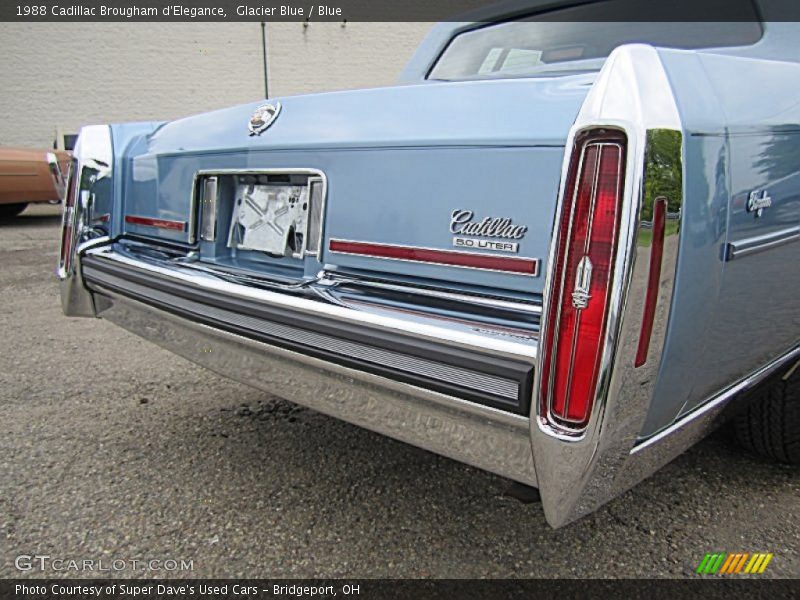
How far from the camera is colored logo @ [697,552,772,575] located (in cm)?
181

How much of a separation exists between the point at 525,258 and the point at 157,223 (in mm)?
1580

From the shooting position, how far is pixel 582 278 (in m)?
1.24

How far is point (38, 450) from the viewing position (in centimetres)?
245

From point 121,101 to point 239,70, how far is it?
263cm

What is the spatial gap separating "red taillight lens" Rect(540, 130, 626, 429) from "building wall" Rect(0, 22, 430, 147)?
13.2 meters

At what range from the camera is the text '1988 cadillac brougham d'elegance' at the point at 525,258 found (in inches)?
48.2

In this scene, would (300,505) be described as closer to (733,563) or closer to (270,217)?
(270,217)

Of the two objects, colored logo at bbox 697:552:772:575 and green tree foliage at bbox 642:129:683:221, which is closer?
green tree foliage at bbox 642:129:683:221

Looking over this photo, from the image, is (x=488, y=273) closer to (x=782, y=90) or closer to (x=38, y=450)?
(x=782, y=90)

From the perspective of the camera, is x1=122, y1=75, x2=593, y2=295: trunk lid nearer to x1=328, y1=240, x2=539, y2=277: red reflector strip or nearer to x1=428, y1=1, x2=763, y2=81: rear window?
x1=328, y1=240, x2=539, y2=277: red reflector strip

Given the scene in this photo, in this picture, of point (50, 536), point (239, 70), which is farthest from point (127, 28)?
point (50, 536)

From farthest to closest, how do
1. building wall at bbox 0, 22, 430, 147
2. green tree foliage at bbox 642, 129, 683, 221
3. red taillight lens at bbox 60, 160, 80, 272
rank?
building wall at bbox 0, 22, 430, 147 → red taillight lens at bbox 60, 160, 80, 272 → green tree foliage at bbox 642, 129, 683, 221

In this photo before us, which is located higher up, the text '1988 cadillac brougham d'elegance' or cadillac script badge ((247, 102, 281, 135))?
cadillac script badge ((247, 102, 281, 135))

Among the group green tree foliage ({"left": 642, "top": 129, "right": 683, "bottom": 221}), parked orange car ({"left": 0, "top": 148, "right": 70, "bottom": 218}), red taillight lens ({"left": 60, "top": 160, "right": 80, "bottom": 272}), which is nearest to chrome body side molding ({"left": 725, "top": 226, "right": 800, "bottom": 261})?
green tree foliage ({"left": 642, "top": 129, "right": 683, "bottom": 221})
